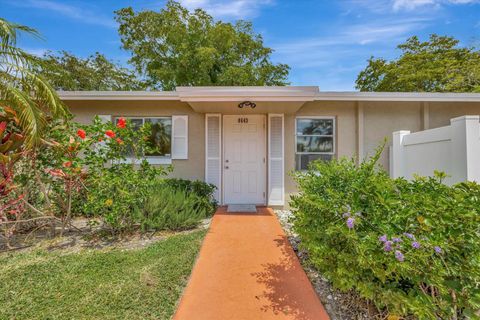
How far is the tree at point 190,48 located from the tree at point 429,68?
260 inches

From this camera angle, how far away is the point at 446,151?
364cm

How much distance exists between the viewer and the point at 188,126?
6027 mm

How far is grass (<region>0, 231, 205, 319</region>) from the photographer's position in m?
2.16

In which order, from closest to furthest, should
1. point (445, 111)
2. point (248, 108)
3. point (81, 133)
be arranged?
point (81, 133) → point (248, 108) → point (445, 111)

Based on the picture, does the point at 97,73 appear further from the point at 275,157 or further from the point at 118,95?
the point at 275,157

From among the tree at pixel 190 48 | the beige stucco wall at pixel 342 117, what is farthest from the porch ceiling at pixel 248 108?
the tree at pixel 190 48

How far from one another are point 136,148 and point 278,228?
2.85 metres

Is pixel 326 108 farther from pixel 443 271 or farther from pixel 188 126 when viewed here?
pixel 443 271

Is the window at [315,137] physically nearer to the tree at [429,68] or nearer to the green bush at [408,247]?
the green bush at [408,247]

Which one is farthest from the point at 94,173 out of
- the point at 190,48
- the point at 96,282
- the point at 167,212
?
the point at 190,48

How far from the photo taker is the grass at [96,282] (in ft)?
7.09

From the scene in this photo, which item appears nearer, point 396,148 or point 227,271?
point 227,271

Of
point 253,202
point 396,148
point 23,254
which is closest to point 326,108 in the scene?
point 396,148

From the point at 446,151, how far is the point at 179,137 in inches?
205
